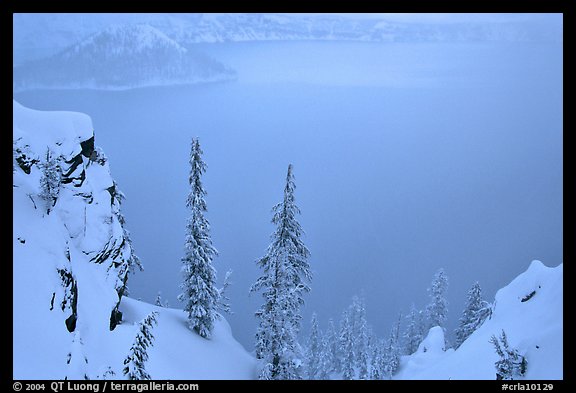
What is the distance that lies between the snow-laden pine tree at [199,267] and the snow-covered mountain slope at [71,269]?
230 cm

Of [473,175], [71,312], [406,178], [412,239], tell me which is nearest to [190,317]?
[71,312]

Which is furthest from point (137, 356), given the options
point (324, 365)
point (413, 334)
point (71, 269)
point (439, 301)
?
point (413, 334)

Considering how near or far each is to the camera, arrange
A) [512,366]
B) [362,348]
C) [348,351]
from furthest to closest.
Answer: [362,348] < [348,351] < [512,366]

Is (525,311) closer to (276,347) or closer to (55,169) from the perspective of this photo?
(276,347)

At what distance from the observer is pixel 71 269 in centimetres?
1259

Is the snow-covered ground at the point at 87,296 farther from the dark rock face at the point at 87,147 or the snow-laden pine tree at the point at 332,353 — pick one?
the snow-laden pine tree at the point at 332,353

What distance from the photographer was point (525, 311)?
1529 centimetres

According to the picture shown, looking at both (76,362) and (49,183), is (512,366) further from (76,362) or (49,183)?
(49,183)

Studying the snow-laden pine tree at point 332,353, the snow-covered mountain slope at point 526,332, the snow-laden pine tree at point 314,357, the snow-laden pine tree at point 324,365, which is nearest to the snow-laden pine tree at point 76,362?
the snow-covered mountain slope at point 526,332

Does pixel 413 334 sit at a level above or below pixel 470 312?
below

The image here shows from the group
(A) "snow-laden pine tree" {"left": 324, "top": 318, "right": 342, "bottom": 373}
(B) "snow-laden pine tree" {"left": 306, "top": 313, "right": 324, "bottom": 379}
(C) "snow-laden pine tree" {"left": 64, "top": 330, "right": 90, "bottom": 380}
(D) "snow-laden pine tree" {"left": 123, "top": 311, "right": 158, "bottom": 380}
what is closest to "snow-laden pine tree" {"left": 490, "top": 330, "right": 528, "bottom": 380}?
(D) "snow-laden pine tree" {"left": 123, "top": 311, "right": 158, "bottom": 380}

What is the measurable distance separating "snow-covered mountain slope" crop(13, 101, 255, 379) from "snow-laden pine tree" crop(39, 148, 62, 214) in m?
0.09

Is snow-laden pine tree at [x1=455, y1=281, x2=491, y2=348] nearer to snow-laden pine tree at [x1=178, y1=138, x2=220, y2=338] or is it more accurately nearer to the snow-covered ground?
Result: the snow-covered ground

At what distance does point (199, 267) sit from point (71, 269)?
829 cm
